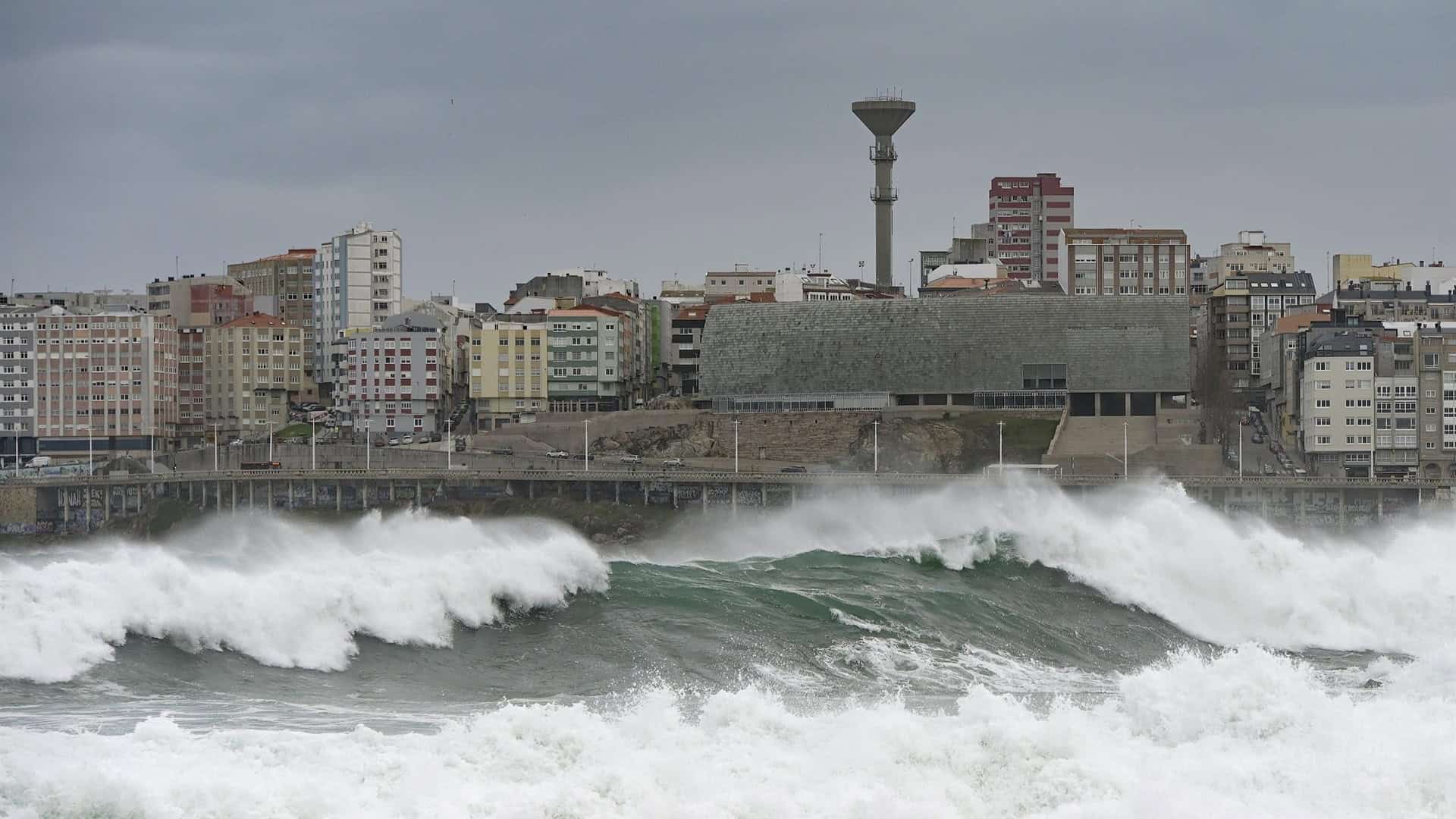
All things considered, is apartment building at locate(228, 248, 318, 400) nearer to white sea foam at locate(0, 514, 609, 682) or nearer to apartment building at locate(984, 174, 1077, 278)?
apartment building at locate(984, 174, 1077, 278)

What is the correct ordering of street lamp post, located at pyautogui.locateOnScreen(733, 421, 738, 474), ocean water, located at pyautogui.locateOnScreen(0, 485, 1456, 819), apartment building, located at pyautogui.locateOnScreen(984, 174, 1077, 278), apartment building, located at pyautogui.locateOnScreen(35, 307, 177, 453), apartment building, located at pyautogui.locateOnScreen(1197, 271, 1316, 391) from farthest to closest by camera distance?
1. apartment building, located at pyautogui.locateOnScreen(984, 174, 1077, 278)
2. apartment building, located at pyautogui.locateOnScreen(1197, 271, 1316, 391)
3. apartment building, located at pyautogui.locateOnScreen(35, 307, 177, 453)
4. street lamp post, located at pyautogui.locateOnScreen(733, 421, 738, 474)
5. ocean water, located at pyautogui.locateOnScreen(0, 485, 1456, 819)

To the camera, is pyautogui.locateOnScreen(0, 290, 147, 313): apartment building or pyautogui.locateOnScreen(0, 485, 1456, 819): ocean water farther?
pyautogui.locateOnScreen(0, 290, 147, 313): apartment building

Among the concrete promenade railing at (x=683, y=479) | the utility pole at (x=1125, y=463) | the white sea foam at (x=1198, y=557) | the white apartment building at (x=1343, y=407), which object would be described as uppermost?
the white apartment building at (x=1343, y=407)

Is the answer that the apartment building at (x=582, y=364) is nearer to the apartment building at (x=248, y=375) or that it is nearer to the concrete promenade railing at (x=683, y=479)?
the apartment building at (x=248, y=375)

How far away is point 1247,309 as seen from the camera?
126125mm

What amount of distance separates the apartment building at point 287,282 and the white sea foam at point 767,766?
11267cm

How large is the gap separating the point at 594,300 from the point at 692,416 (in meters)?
26.9

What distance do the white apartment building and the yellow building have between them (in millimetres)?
47329

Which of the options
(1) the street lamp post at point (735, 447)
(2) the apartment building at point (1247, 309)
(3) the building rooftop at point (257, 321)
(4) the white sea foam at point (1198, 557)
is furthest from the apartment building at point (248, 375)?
(2) the apartment building at point (1247, 309)

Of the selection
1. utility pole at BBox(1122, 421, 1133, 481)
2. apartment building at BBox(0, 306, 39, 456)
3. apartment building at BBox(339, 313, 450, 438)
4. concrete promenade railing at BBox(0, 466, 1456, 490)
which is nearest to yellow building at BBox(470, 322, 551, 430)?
apartment building at BBox(339, 313, 450, 438)

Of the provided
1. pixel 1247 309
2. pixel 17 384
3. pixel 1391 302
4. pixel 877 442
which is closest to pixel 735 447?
pixel 877 442

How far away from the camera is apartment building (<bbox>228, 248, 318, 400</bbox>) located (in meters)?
142

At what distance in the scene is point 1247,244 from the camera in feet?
469

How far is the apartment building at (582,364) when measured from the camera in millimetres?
119375
